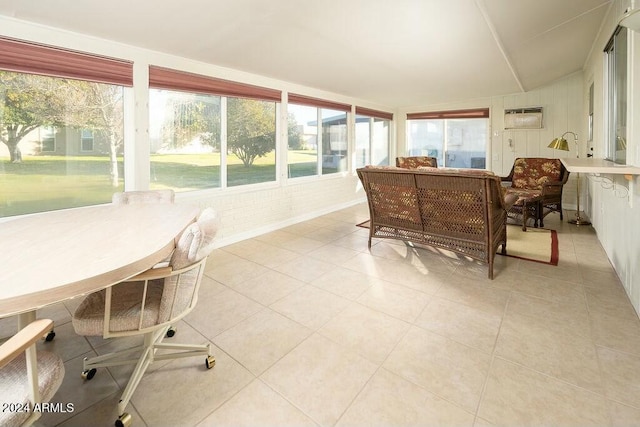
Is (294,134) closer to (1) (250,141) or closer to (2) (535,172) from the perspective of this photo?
(1) (250,141)

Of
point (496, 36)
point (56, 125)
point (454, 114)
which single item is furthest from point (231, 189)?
point (454, 114)

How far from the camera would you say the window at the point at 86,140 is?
290 cm

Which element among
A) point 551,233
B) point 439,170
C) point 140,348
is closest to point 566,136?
point 551,233

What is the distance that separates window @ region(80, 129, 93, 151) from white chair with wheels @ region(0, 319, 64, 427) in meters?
2.51

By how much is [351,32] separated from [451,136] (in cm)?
501

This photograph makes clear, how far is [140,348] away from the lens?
169 cm

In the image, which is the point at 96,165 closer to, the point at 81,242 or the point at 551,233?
the point at 81,242

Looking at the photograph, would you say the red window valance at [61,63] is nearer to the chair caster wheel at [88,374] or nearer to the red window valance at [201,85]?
the red window valance at [201,85]

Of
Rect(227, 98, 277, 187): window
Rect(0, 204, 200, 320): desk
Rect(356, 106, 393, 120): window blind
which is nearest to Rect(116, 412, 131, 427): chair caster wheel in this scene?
Rect(0, 204, 200, 320): desk

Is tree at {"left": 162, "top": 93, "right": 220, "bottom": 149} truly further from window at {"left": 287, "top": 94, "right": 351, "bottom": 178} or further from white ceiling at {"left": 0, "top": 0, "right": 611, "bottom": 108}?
window at {"left": 287, "top": 94, "right": 351, "bottom": 178}

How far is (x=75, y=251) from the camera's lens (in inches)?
51.3

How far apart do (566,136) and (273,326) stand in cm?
639

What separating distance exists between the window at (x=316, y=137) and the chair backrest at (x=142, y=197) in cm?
259

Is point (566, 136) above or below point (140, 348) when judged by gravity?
above
